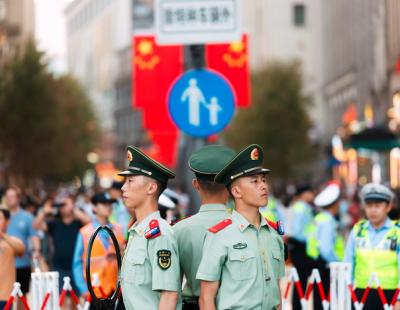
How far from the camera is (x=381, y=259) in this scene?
9938 millimetres

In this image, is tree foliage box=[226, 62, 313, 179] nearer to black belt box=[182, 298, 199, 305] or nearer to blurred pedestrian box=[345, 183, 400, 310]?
blurred pedestrian box=[345, 183, 400, 310]

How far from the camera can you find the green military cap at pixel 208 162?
6.93 metres

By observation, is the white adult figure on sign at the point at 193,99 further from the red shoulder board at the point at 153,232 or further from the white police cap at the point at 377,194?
the red shoulder board at the point at 153,232

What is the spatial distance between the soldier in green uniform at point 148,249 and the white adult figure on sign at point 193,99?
16.9ft

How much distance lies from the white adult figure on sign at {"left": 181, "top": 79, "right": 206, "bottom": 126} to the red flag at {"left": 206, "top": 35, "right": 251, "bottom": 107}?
6.17m

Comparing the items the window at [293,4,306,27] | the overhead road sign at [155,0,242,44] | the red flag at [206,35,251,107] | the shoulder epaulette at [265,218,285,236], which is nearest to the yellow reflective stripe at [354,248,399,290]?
the overhead road sign at [155,0,242,44]

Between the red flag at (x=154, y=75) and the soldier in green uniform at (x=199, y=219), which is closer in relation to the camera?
the soldier in green uniform at (x=199, y=219)

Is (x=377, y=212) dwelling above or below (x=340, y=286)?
above

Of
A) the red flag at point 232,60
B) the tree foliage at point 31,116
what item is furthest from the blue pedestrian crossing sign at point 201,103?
the tree foliage at point 31,116

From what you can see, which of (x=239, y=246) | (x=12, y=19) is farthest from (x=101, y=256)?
(x=12, y=19)

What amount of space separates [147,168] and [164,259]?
58 cm

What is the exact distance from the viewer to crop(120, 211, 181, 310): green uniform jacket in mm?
6441

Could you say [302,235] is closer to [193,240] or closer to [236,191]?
[193,240]

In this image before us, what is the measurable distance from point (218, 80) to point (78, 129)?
52927 mm
